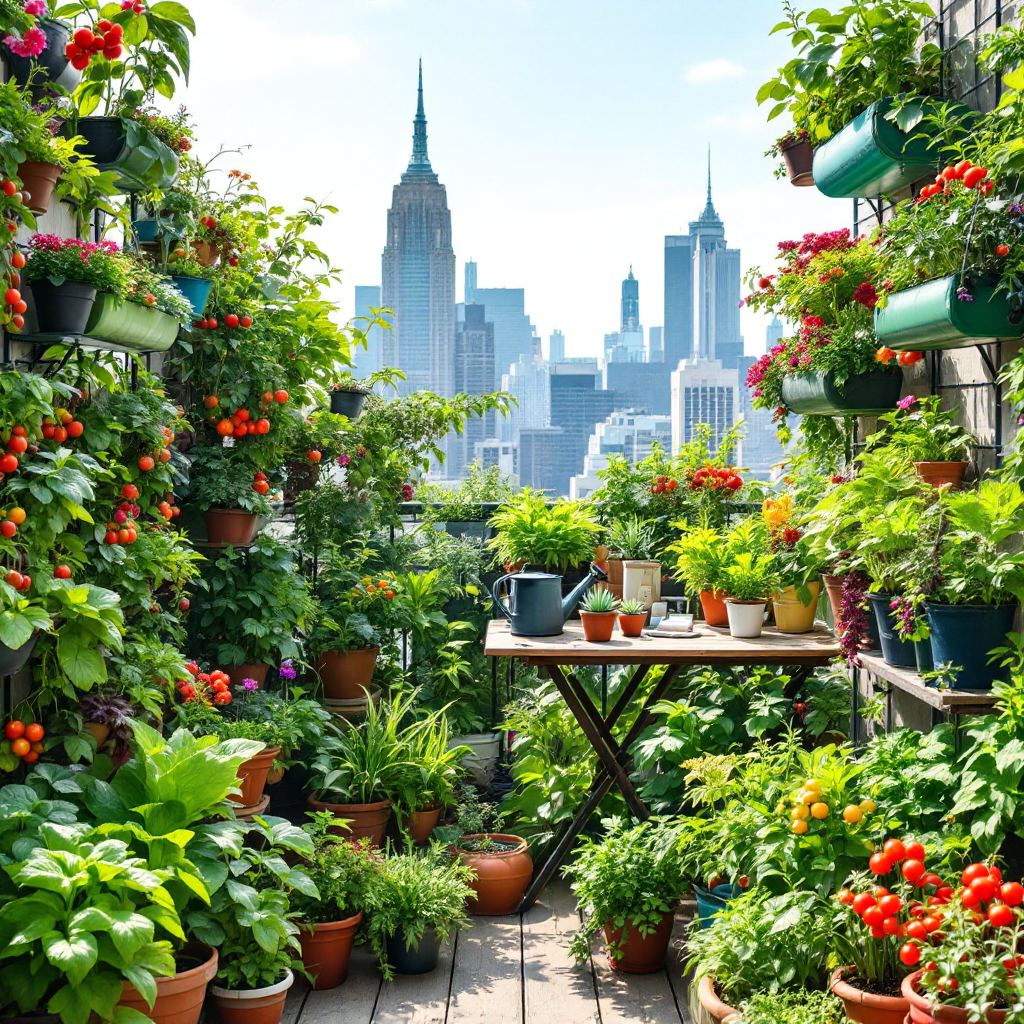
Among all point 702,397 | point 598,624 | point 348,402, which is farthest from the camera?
point 702,397

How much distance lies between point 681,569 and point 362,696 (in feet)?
3.99

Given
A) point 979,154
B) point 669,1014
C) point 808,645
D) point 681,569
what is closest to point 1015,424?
point 979,154

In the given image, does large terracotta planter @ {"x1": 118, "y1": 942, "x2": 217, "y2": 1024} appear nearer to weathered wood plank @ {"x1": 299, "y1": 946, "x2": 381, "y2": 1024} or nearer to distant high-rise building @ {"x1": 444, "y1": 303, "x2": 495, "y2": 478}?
weathered wood plank @ {"x1": 299, "y1": 946, "x2": 381, "y2": 1024}

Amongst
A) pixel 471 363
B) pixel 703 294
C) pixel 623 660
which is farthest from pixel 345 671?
pixel 703 294

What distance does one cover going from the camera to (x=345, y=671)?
11.8ft

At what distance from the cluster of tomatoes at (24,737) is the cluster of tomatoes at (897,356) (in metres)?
2.16

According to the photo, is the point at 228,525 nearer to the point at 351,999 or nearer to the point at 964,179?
the point at 351,999

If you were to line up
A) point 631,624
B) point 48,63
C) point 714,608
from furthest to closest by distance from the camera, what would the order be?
point 714,608 < point 631,624 < point 48,63

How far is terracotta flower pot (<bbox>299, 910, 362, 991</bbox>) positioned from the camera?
2635 mm

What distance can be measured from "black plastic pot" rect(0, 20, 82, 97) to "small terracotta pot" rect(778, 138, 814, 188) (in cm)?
194

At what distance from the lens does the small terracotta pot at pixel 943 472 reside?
7.84 ft

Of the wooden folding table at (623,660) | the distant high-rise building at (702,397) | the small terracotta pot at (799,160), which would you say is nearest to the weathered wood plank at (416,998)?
the wooden folding table at (623,660)

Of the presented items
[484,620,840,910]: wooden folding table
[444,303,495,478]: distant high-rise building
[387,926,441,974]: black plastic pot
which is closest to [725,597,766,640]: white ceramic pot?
[484,620,840,910]: wooden folding table

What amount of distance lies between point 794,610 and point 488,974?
1.42 metres
